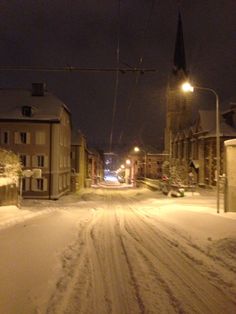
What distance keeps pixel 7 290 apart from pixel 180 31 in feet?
287

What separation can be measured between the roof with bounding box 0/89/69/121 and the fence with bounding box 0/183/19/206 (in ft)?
63.8

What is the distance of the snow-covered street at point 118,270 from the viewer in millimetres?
7613

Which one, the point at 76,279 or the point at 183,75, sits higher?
the point at 183,75

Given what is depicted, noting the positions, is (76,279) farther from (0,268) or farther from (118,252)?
(118,252)

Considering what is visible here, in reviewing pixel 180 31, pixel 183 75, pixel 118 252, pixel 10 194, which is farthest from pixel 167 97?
pixel 118 252

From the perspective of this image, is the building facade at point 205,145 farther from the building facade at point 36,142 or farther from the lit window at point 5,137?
the lit window at point 5,137

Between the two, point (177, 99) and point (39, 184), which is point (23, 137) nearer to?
point (39, 184)

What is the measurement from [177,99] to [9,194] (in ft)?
238

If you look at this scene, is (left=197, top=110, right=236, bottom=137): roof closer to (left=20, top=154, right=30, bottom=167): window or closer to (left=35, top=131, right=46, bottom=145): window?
(left=35, top=131, right=46, bottom=145): window

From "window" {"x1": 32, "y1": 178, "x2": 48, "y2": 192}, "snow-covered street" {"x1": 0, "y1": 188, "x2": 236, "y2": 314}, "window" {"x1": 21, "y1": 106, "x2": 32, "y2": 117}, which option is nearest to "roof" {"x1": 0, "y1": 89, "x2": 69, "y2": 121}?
"window" {"x1": 21, "y1": 106, "x2": 32, "y2": 117}

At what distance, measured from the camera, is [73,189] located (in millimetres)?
63250

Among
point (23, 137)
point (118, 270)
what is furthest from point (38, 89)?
point (118, 270)

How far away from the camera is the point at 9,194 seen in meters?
29.1

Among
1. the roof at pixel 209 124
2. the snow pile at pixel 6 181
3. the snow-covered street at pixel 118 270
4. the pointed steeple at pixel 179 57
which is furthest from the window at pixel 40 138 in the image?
the pointed steeple at pixel 179 57
